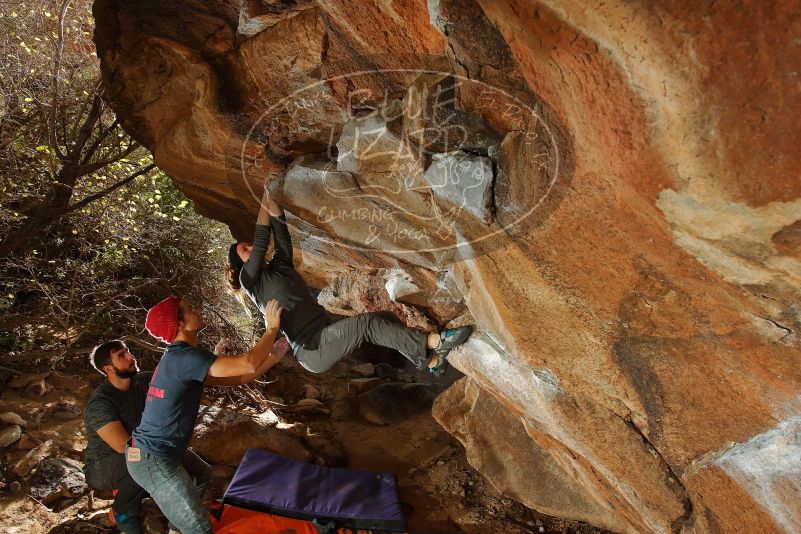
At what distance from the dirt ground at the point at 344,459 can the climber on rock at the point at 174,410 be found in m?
1.32

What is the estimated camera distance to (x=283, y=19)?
335 centimetres

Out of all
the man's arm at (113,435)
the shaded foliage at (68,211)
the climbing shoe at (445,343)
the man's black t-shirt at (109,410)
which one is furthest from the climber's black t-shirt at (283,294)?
the shaded foliage at (68,211)

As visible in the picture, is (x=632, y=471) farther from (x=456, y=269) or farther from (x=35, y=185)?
(x=35, y=185)

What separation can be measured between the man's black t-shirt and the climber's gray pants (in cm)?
128

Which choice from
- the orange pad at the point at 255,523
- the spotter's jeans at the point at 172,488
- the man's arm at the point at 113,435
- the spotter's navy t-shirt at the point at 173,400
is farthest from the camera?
the orange pad at the point at 255,523

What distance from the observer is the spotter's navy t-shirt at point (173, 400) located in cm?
308

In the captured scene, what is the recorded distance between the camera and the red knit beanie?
3.12m

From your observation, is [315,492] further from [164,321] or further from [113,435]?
[164,321]

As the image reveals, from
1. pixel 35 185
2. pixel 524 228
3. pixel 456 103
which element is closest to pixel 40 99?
pixel 35 185

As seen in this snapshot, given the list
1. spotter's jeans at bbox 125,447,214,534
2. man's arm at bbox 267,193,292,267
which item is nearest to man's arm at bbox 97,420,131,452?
spotter's jeans at bbox 125,447,214,534

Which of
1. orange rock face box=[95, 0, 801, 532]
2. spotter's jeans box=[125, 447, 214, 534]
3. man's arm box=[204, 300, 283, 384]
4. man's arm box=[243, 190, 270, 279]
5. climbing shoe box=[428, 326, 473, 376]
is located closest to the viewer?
orange rock face box=[95, 0, 801, 532]

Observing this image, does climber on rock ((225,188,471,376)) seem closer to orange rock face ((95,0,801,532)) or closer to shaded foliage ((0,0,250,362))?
orange rock face ((95,0,801,532))

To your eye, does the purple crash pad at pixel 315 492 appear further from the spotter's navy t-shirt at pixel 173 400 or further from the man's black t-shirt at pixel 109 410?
the spotter's navy t-shirt at pixel 173 400

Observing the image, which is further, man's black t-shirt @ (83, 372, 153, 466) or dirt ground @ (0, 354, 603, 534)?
dirt ground @ (0, 354, 603, 534)
